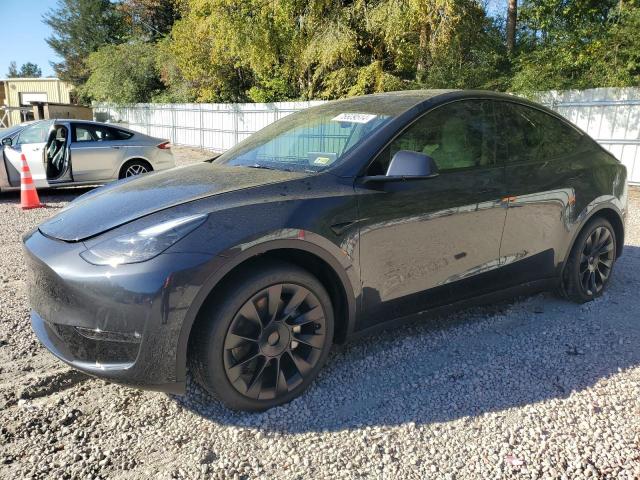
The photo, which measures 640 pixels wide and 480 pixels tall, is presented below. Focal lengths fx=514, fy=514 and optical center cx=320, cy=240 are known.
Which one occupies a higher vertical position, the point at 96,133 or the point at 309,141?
the point at 309,141

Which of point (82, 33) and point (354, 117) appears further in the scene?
point (82, 33)

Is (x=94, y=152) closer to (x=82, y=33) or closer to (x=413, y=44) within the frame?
(x=413, y=44)

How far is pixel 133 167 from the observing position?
9711 mm

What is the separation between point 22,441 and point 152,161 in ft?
26.3

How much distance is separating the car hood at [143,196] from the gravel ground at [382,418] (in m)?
0.93

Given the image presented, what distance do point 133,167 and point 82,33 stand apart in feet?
149

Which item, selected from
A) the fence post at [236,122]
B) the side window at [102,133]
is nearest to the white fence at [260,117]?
the fence post at [236,122]

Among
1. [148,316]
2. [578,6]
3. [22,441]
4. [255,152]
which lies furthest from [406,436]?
[578,6]

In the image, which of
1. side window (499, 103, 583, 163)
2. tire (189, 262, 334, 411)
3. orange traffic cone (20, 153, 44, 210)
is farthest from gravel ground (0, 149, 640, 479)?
orange traffic cone (20, 153, 44, 210)

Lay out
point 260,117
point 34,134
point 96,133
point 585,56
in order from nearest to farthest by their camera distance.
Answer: point 34,134, point 96,133, point 585,56, point 260,117

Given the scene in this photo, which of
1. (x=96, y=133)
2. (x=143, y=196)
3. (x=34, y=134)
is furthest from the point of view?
(x=96, y=133)

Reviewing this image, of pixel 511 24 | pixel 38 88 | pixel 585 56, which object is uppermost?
pixel 511 24

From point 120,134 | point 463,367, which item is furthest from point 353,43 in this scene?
point 463,367

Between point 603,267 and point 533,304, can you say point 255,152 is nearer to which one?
point 533,304
